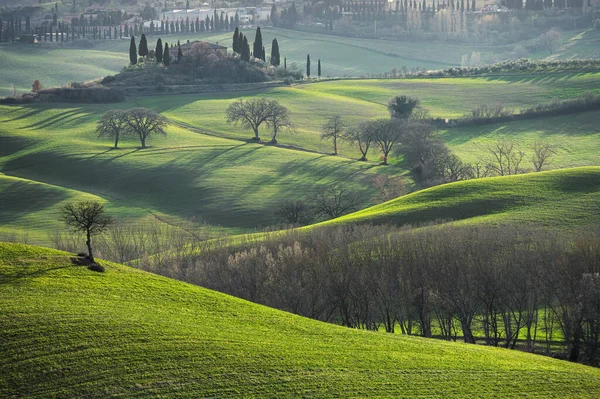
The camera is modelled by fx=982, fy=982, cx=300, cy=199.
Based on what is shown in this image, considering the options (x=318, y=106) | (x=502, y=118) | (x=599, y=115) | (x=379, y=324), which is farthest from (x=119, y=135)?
(x=379, y=324)

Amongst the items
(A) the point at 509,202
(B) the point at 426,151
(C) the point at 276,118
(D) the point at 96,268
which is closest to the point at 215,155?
(C) the point at 276,118

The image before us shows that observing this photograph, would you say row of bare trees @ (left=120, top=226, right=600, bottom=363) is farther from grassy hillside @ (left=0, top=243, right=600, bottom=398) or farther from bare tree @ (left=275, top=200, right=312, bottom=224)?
bare tree @ (left=275, top=200, right=312, bottom=224)

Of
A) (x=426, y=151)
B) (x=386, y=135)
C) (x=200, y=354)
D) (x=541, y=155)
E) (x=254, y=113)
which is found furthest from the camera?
(x=254, y=113)

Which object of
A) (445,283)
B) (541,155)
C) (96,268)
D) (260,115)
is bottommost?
(445,283)

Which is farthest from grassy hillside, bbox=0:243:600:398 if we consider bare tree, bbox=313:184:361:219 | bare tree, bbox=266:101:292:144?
bare tree, bbox=266:101:292:144

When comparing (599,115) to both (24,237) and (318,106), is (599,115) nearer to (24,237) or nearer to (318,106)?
(318,106)

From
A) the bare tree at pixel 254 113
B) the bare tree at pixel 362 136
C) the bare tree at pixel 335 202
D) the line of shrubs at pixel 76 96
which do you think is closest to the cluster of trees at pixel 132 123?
the bare tree at pixel 254 113

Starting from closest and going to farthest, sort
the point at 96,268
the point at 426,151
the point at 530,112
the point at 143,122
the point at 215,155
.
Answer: the point at 96,268, the point at 426,151, the point at 215,155, the point at 143,122, the point at 530,112

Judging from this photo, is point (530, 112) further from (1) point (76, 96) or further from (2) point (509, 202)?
(1) point (76, 96)
